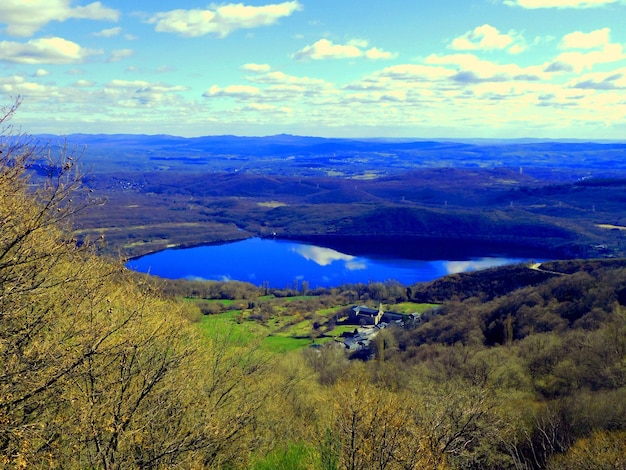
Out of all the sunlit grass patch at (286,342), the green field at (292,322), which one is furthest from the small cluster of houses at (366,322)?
the sunlit grass patch at (286,342)

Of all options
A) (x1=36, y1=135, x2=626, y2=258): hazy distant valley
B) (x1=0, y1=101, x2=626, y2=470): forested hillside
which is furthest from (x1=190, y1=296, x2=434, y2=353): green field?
(x1=36, y1=135, x2=626, y2=258): hazy distant valley

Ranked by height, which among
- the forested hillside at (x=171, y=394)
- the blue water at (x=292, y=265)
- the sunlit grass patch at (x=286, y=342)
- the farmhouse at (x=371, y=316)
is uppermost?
the forested hillside at (x=171, y=394)

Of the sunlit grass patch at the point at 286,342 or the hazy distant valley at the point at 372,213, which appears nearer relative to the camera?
the sunlit grass patch at the point at 286,342

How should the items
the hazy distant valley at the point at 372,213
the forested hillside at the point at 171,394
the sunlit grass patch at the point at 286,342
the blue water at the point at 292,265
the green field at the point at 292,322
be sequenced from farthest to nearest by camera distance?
the hazy distant valley at the point at 372,213
the blue water at the point at 292,265
the green field at the point at 292,322
the sunlit grass patch at the point at 286,342
the forested hillside at the point at 171,394

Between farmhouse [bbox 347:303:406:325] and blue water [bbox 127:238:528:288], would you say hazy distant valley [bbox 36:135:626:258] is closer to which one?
blue water [bbox 127:238:528:288]

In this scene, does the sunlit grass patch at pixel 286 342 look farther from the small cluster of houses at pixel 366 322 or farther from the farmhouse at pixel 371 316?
the farmhouse at pixel 371 316

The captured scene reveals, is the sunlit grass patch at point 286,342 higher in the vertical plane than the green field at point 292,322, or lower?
higher
